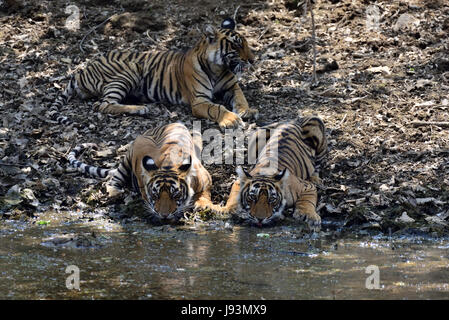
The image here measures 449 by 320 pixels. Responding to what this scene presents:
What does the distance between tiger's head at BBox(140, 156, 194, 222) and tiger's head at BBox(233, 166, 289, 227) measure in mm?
492

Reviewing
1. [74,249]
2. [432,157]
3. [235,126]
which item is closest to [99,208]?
[74,249]

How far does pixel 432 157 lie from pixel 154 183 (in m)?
2.82

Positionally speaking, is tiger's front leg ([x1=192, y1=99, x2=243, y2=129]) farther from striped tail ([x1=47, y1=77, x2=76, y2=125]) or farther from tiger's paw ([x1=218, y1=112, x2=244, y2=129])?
striped tail ([x1=47, y1=77, x2=76, y2=125])

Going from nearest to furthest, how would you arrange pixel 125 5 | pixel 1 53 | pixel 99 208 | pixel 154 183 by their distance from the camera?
pixel 154 183 → pixel 99 208 → pixel 1 53 → pixel 125 5

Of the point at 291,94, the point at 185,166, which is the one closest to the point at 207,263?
the point at 185,166

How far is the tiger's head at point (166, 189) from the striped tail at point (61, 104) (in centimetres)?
249

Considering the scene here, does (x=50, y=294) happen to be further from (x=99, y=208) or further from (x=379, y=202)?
(x=379, y=202)

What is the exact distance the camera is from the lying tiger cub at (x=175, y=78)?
9.91 meters

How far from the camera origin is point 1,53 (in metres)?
11.5

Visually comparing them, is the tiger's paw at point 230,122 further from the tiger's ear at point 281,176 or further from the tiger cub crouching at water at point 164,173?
the tiger's ear at point 281,176

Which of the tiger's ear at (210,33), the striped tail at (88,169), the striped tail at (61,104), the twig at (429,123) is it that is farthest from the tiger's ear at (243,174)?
the tiger's ear at (210,33)

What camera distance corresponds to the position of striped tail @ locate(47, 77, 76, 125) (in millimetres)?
9664

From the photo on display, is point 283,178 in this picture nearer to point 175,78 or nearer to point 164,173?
point 164,173

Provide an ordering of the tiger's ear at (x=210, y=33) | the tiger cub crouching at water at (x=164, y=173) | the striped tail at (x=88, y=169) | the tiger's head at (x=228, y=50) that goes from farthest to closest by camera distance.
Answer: the tiger's ear at (x=210, y=33) → the tiger's head at (x=228, y=50) → the striped tail at (x=88, y=169) → the tiger cub crouching at water at (x=164, y=173)
